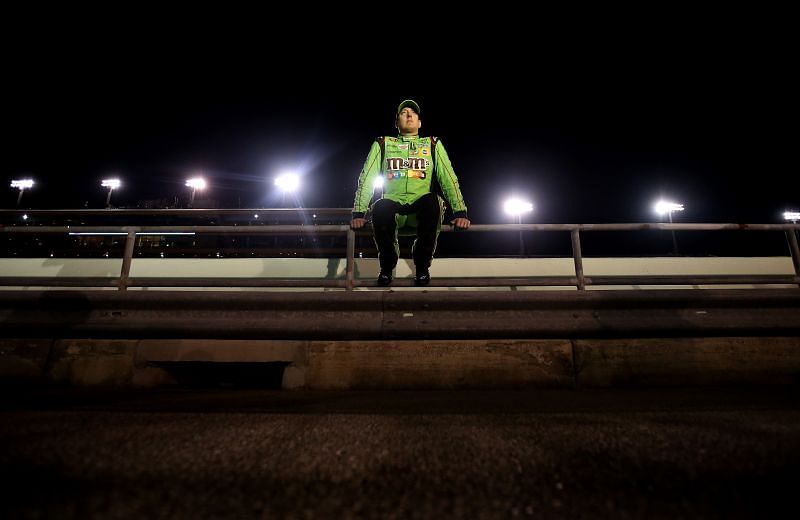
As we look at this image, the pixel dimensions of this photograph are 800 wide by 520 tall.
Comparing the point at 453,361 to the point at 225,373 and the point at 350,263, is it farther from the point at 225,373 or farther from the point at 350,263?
the point at 225,373

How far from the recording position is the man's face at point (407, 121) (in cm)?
349

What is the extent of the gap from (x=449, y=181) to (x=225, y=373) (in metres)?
2.82

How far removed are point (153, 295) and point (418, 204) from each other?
2.28m

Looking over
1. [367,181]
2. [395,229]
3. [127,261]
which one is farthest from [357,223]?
[127,261]

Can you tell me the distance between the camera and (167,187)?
5397 cm

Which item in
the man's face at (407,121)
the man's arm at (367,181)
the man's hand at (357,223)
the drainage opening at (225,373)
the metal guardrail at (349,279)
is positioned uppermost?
the man's face at (407,121)

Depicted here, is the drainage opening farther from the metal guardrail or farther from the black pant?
the black pant

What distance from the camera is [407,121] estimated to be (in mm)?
3490

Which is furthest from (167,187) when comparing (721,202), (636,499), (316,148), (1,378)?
(721,202)

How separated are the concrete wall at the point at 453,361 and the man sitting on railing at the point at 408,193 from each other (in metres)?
0.71

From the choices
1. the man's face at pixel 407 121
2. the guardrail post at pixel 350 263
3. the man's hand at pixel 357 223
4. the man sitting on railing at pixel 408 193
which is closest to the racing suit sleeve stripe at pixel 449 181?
the man sitting on railing at pixel 408 193

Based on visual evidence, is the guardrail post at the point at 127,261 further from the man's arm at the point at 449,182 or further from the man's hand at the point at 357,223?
the man's arm at the point at 449,182

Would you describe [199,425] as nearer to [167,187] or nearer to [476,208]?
[476,208]

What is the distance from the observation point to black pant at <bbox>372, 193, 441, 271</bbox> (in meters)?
3.05
